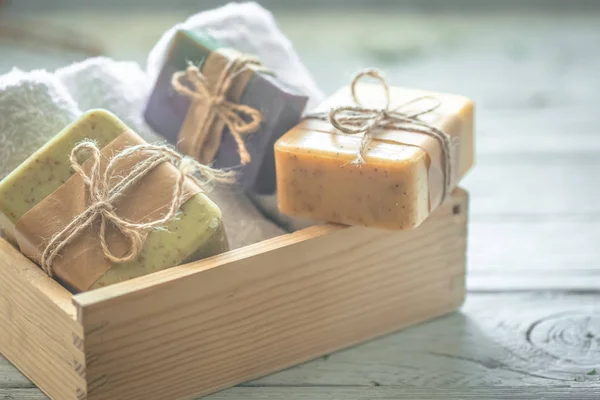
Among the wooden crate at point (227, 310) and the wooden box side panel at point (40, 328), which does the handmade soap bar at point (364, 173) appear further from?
the wooden box side panel at point (40, 328)

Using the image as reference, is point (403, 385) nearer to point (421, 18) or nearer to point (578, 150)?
point (578, 150)

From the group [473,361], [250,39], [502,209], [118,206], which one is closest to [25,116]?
[118,206]

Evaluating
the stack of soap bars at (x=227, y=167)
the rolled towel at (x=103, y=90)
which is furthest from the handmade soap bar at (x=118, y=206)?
the rolled towel at (x=103, y=90)

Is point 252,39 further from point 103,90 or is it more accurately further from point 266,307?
point 266,307

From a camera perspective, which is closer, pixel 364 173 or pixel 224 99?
pixel 364 173

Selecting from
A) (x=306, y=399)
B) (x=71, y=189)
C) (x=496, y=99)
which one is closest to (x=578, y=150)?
(x=496, y=99)

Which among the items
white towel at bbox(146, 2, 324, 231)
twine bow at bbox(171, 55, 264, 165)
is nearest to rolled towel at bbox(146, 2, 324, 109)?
white towel at bbox(146, 2, 324, 231)
